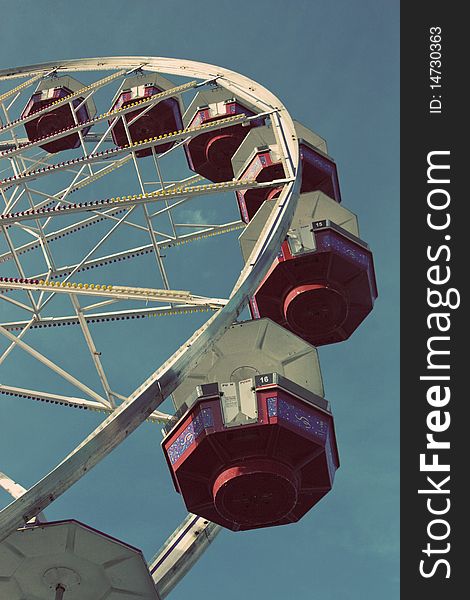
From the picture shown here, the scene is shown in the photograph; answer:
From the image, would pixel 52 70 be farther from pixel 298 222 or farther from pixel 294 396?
pixel 294 396

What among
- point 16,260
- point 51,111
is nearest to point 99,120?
point 16,260

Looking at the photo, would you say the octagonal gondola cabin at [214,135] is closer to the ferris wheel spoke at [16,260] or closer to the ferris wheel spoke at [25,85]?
the ferris wheel spoke at [25,85]

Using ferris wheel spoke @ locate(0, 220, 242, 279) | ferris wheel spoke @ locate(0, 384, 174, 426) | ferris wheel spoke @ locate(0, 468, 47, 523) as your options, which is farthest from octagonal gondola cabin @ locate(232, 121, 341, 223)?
ferris wheel spoke @ locate(0, 468, 47, 523)

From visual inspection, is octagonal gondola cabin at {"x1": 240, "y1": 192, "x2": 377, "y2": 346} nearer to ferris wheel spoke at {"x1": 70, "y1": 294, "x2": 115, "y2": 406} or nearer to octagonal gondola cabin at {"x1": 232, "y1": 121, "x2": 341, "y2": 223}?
octagonal gondola cabin at {"x1": 232, "y1": 121, "x2": 341, "y2": 223}

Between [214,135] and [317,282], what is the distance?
26.8 ft

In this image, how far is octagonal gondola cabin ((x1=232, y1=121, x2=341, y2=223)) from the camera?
63.8 ft

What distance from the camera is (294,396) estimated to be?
41.7ft

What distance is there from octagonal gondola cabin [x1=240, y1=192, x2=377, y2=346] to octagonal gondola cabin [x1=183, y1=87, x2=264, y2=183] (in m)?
5.86

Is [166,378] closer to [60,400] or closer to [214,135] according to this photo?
[60,400]

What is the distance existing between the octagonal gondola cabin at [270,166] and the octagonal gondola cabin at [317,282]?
137cm

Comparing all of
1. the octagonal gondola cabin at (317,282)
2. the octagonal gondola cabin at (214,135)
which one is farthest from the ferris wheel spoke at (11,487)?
the octagonal gondola cabin at (214,135)

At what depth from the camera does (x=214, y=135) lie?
24219mm

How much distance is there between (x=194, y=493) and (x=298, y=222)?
29.4 feet

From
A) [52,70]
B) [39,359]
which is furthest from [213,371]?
[52,70]
